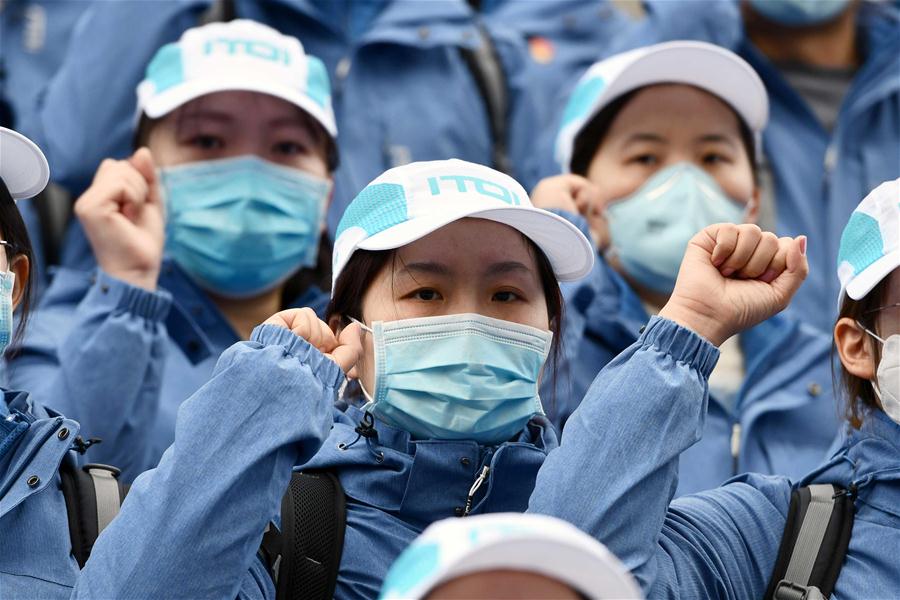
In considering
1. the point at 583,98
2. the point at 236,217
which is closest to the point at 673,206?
the point at 583,98

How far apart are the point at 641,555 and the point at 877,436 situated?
0.82m

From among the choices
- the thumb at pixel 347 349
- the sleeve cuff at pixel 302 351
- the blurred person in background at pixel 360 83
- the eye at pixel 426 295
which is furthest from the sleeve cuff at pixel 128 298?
the sleeve cuff at pixel 302 351

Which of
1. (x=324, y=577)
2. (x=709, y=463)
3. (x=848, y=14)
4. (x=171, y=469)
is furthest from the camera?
(x=848, y=14)

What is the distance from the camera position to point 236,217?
224 inches

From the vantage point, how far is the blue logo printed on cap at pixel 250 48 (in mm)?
5883

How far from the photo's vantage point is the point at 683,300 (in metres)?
3.86

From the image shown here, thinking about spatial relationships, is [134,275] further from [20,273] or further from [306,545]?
[306,545]

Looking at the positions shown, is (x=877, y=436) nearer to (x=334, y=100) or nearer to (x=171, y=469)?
(x=171, y=469)

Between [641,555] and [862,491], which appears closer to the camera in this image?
[641,555]

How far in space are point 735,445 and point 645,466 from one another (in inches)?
71.1

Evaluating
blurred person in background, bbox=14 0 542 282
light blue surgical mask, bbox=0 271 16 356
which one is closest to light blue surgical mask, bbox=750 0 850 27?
blurred person in background, bbox=14 0 542 282

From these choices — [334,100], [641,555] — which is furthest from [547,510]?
[334,100]

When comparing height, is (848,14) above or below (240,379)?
below

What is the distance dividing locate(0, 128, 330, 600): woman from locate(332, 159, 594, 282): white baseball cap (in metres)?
0.39
